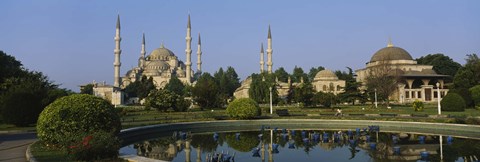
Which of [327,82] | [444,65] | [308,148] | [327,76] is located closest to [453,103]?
[308,148]

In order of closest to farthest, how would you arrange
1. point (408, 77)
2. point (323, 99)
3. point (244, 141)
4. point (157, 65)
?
1. point (244, 141)
2. point (323, 99)
3. point (408, 77)
4. point (157, 65)

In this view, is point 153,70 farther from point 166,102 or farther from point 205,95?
point 166,102

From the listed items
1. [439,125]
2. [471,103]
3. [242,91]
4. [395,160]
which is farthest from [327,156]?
[242,91]

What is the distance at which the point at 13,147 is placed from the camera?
12.3 m

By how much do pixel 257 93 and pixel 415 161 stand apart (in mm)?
30625

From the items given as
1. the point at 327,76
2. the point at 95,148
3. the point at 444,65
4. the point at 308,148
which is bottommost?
the point at 308,148

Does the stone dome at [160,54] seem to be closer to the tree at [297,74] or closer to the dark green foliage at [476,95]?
the tree at [297,74]

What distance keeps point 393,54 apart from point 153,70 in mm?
52281

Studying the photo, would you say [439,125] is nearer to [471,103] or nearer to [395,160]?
[395,160]

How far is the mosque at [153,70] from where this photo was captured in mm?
67125

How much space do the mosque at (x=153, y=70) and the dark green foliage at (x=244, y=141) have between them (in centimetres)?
4969

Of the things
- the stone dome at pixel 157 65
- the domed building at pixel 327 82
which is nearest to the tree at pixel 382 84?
the domed building at pixel 327 82

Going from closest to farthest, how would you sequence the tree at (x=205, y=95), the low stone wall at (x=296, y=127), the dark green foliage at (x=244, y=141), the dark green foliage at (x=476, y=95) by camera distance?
the dark green foliage at (x=244, y=141), the low stone wall at (x=296, y=127), the dark green foliage at (x=476, y=95), the tree at (x=205, y=95)

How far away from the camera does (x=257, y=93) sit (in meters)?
41.1
